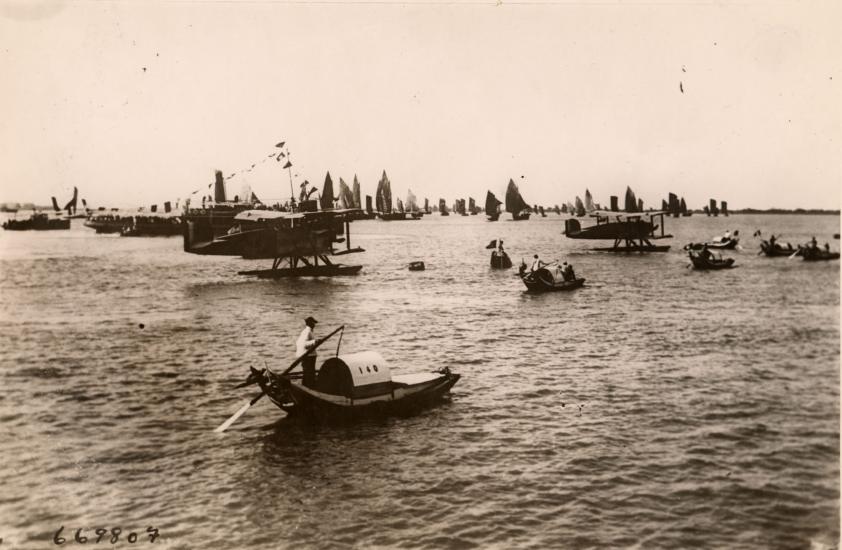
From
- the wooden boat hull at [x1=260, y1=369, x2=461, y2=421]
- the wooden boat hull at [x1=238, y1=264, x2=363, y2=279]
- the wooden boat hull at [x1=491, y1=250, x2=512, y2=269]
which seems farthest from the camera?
the wooden boat hull at [x1=491, y1=250, x2=512, y2=269]

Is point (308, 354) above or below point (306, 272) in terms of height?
below

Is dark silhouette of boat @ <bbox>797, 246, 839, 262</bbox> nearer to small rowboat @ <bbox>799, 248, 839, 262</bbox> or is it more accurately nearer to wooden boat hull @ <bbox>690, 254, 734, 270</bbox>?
small rowboat @ <bbox>799, 248, 839, 262</bbox>

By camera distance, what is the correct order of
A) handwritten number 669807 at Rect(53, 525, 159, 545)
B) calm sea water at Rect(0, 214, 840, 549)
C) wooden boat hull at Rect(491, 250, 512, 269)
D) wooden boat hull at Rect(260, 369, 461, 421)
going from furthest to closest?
wooden boat hull at Rect(491, 250, 512, 269) → wooden boat hull at Rect(260, 369, 461, 421) → calm sea water at Rect(0, 214, 840, 549) → handwritten number 669807 at Rect(53, 525, 159, 545)

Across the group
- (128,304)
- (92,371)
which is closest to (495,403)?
(92,371)

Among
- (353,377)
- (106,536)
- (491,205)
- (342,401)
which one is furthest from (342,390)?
(491,205)

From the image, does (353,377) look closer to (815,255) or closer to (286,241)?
(286,241)

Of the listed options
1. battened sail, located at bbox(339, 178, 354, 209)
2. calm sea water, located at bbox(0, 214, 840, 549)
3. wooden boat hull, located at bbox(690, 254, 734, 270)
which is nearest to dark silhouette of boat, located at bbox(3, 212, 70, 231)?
battened sail, located at bbox(339, 178, 354, 209)

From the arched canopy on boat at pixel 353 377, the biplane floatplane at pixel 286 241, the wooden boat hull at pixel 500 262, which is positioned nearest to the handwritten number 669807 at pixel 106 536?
the arched canopy on boat at pixel 353 377
